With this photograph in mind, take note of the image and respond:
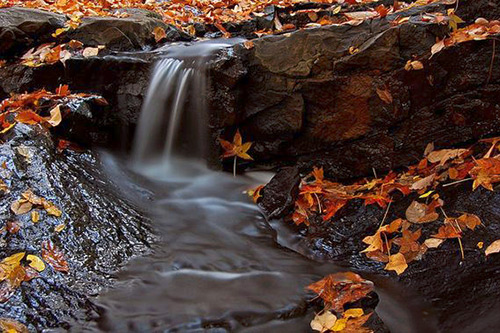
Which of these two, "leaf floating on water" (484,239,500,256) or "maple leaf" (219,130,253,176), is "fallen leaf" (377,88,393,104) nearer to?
"maple leaf" (219,130,253,176)

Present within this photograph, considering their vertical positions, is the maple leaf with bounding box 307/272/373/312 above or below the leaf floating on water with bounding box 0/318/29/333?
above

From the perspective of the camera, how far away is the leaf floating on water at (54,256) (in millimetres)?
2324

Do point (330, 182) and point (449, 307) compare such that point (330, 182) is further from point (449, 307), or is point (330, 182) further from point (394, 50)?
point (449, 307)

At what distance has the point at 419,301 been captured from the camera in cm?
233

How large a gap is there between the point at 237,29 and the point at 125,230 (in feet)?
14.4

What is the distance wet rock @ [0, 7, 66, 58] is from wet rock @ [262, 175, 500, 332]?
12.6 feet

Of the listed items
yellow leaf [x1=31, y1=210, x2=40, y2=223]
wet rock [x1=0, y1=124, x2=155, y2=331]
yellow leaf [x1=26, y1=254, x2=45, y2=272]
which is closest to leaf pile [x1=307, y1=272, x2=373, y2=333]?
wet rock [x1=0, y1=124, x2=155, y2=331]

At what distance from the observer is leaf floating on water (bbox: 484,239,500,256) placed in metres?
2.34

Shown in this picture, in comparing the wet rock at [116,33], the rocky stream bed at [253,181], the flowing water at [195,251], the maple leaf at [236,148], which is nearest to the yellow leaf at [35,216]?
the rocky stream bed at [253,181]

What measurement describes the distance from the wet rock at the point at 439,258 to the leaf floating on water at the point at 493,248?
3 centimetres

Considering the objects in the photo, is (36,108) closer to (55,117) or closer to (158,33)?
(55,117)

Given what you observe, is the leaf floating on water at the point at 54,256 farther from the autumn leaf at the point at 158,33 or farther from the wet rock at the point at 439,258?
the autumn leaf at the point at 158,33

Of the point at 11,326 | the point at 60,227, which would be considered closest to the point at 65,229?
the point at 60,227

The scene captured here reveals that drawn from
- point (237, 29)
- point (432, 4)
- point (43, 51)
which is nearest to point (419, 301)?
point (432, 4)
